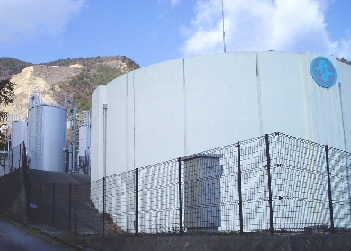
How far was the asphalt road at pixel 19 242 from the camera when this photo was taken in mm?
13504

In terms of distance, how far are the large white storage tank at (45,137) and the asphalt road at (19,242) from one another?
18232 millimetres

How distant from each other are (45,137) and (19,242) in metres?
21.4

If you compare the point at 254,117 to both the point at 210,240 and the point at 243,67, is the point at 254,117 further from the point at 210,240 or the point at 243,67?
the point at 210,240

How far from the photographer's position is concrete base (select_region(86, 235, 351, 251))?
806 cm

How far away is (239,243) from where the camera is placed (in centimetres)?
887

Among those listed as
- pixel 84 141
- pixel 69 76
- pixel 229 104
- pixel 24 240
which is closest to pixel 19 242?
pixel 24 240

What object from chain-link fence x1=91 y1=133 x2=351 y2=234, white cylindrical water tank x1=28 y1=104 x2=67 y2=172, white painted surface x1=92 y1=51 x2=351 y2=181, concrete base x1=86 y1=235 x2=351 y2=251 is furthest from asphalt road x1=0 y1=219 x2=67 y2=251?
white cylindrical water tank x1=28 y1=104 x2=67 y2=172

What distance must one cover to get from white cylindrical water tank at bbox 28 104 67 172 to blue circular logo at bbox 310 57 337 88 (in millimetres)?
20770

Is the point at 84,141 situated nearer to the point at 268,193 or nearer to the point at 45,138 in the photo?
the point at 45,138

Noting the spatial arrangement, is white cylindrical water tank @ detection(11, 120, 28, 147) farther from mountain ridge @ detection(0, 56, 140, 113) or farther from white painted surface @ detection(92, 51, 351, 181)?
mountain ridge @ detection(0, 56, 140, 113)

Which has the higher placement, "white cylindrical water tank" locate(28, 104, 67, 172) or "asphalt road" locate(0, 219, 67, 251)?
"white cylindrical water tank" locate(28, 104, 67, 172)

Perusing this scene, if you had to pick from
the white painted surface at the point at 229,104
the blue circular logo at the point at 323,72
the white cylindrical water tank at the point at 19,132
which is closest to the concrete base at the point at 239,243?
the white painted surface at the point at 229,104

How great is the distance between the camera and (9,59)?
120312 millimetres

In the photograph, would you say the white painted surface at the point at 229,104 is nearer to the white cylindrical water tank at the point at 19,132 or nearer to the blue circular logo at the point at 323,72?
the blue circular logo at the point at 323,72
